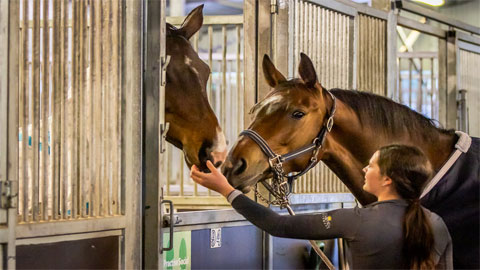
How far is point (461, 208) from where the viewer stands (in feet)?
7.70

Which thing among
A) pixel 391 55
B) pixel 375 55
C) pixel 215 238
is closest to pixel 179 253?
pixel 215 238

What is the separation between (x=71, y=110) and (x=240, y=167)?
60 centimetres

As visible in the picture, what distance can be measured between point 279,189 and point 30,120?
0.89 m

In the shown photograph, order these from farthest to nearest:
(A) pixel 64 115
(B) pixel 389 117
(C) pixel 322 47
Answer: (C) pixel 322 47 → (B) pixel 389 117 → (A) pixel 64 115

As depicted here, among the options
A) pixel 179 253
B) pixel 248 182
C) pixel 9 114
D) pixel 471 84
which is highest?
pixel 471 84

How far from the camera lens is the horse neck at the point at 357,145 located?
247cm

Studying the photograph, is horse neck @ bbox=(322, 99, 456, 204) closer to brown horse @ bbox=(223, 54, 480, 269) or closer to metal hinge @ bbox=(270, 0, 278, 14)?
brown horse @ bbox=(223, 54, 480, 269)

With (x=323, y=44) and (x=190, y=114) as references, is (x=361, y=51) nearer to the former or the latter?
(x=323, y=44)

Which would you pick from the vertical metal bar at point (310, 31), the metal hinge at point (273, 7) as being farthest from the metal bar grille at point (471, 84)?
the metal hinge at point (273, 7)

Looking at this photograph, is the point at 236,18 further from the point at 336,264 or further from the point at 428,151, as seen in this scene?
the point at 428,151

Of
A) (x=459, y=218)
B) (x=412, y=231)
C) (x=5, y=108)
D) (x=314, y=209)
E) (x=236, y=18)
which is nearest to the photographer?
(x=412, y=231)

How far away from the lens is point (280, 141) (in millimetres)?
2443

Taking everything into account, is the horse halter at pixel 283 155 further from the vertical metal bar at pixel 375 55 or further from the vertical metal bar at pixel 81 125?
the vertical metal bar at pixel 375 55

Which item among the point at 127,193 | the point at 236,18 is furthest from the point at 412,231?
the point at 236,18
